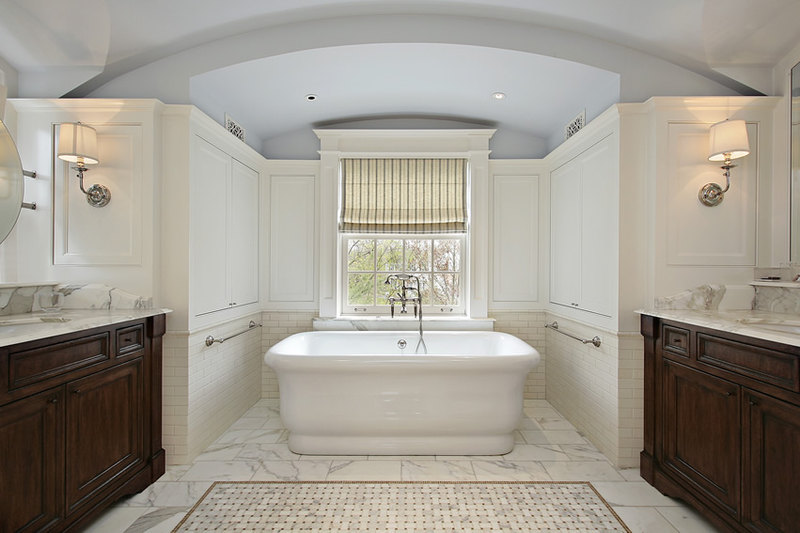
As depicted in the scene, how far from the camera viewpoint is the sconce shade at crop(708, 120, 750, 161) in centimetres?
221

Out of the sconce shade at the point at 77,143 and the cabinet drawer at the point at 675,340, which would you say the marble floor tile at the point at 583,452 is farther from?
the sconce shade at the point at 77,143

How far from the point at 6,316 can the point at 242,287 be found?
1.42 meters

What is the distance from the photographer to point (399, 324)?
11.8ft

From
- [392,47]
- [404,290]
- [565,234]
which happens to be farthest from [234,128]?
[565,234]

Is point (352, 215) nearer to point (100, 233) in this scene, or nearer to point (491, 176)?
point (491, 176)

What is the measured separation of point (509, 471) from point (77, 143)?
320 centimetres

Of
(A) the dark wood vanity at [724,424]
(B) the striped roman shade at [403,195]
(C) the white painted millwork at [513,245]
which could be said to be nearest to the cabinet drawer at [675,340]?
(A) the dark wood vanity at [724,424]

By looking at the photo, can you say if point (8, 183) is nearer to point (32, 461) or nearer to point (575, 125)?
point (32, 461)

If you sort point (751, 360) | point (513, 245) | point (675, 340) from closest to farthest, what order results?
point (751, 360) < point (675, 340) < point (513, 245)

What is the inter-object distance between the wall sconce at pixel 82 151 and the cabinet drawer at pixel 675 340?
134 inches

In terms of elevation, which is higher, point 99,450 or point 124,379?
point 124,379

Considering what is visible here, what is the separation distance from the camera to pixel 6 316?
2.08 meters

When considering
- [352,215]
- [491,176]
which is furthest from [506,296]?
[352,215]

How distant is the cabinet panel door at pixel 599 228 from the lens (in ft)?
8.46
